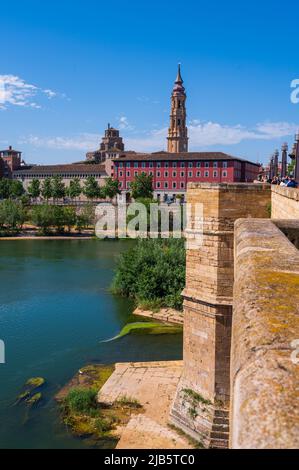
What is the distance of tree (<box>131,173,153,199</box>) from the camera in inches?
2488

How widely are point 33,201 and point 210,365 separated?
6766 centimetres

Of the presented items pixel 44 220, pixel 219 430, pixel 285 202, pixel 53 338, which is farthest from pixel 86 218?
pixel 285 202

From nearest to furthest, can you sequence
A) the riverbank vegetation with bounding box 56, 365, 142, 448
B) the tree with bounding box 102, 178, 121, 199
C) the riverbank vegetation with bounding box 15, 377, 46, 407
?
the riverbank vegetation with bounding box 56, 365, 142, 448 < the riverbank vegetation with bounding box 15, 377, 46, 407 < the tree with bounding box 102, 178, 121, 199

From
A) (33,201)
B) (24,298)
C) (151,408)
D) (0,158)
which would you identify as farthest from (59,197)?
(151,408)

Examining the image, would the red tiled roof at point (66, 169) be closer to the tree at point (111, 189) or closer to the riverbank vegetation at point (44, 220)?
the tree at point (111, 189)

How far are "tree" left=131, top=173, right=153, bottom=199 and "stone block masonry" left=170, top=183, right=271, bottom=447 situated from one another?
174 feet

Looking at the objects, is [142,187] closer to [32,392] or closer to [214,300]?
[32,392]

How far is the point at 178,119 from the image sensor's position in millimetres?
83125

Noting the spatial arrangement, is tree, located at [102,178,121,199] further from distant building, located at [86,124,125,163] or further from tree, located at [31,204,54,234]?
distant building, located at [86,124,125,163]

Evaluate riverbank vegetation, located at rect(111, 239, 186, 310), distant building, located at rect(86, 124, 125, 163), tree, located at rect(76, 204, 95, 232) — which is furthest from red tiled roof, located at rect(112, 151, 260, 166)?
riverbank vegetation, located at rect(111, 239, 186, 310)

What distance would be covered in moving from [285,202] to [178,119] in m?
77.7

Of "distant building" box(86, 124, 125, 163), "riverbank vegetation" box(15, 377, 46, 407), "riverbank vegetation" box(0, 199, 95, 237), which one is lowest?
"riverbank vegetation" box(15, 377, 46, 407)

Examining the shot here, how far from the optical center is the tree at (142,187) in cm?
6319

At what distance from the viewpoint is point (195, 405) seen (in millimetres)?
10328
